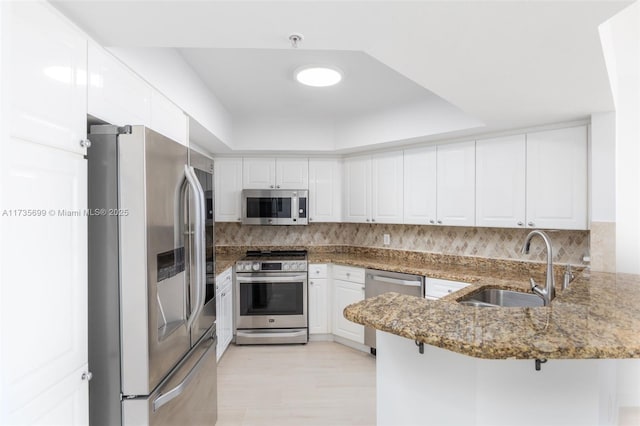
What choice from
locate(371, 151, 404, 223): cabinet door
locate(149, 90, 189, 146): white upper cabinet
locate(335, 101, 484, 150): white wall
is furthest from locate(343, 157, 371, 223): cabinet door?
locate(149, 90, 189, 146): white upper cabinet

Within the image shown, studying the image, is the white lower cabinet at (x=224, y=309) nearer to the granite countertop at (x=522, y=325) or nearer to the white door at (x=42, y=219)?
the white door at (x=42, y=219)

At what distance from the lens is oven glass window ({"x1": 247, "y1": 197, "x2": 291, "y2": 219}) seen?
378cm

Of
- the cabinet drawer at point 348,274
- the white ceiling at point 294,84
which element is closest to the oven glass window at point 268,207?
the cabinet drawer at point 348,274

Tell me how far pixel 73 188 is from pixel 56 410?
28.1 inches

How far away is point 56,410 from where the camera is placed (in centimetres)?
101

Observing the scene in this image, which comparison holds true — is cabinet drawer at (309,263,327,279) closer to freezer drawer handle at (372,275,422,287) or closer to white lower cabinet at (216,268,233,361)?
freezer drawer handle at (372,275,422,287)

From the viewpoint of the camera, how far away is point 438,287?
9.57 ft

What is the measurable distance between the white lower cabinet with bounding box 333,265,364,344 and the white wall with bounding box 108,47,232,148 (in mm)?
1945

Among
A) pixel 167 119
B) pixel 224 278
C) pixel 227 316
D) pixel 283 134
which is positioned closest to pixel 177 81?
pixel 167 119

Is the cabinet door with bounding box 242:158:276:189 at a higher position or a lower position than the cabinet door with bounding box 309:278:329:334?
higher

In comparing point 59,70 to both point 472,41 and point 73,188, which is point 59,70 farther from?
point 472,41

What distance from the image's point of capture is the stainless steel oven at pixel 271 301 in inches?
140

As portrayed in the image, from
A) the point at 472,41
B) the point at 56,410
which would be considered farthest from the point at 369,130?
the point at 56,410

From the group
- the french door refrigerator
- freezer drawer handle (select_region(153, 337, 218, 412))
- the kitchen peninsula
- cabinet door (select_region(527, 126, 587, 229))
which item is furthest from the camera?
cabinet door (select_region(527, 126, 587, 229))
